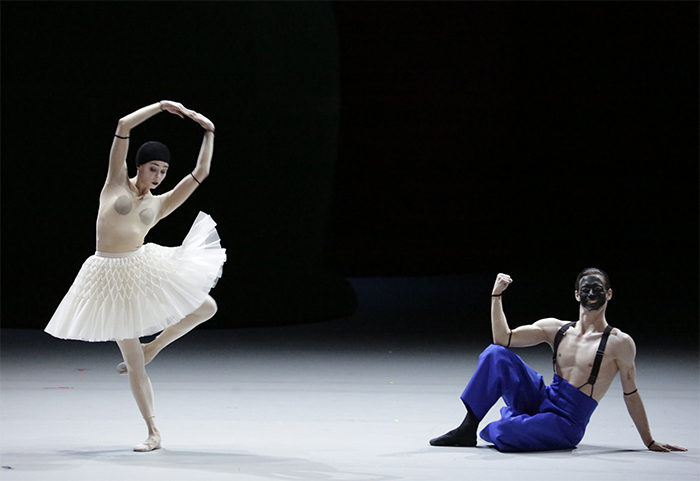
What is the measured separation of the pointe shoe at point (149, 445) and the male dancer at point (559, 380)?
135 cm

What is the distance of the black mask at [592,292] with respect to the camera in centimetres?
368

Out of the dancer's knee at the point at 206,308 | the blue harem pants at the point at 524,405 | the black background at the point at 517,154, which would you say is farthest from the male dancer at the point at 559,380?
the black background at the point at 517,154

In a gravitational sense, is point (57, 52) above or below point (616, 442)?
above

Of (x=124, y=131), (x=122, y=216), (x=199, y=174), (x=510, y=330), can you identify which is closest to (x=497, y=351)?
(x=510, y=330)

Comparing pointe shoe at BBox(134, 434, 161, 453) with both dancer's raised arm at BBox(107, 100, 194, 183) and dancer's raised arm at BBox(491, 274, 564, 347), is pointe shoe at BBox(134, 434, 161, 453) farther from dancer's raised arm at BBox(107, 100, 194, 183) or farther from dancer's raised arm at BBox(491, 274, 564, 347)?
dancer's raised arm at BBox(491, 274, 564, 347)

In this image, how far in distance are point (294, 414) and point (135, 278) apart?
1.26m

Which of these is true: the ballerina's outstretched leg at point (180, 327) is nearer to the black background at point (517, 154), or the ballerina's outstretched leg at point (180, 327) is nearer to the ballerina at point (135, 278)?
the ballerina at point (135, 278)

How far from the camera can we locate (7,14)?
7086 millimetres

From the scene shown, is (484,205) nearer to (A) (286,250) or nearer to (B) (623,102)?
(B) (623,102)

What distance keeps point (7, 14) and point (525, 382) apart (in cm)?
538

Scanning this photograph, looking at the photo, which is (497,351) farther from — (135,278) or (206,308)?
(135,278)

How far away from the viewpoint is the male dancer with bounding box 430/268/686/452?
3.70 metres

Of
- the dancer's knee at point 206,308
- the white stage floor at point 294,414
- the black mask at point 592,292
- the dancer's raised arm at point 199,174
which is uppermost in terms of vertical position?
the dancer's raised arm at point 199,174

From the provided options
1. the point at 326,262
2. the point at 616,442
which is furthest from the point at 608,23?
the point at 616,442
